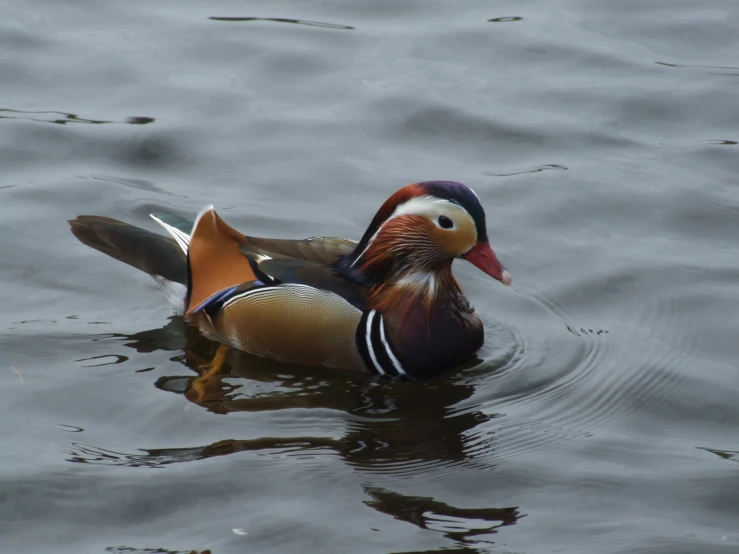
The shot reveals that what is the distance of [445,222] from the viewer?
7086mm

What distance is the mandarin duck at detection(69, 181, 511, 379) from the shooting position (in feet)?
23.3

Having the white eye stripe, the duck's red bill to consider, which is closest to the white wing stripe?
the white eye stripe

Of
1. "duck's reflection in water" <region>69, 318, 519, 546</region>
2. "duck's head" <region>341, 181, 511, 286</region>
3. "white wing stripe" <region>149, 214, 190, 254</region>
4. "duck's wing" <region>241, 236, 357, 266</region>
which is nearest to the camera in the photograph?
"duck's reflection in water" <region>69, 318, 519, 546</region>

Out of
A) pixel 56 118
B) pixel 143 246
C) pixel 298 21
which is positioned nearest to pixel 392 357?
pixel 143 246

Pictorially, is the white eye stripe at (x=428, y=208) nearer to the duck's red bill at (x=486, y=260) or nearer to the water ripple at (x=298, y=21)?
the duck's red bill at (x=486, y=260)

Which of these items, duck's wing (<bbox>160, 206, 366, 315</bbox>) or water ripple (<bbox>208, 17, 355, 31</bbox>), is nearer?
duck's wing (<bbox>160, 206, 366, 315</bbox>)

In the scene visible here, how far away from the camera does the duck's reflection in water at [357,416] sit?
572 centimetres

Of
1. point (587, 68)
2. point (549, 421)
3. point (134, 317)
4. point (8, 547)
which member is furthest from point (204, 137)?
point (8, 547)

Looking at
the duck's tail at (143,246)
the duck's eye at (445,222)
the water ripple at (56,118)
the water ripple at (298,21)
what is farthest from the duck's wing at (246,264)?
the water ripple at (298,21)

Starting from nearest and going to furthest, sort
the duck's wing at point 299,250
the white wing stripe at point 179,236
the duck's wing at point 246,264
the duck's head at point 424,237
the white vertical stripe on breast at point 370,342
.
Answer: the duck's head at point 424,237
the white vertical stripe on breast at point 370,342
the duck's wing at point 246,264
the duck's wing at point 299,250
the white wing stripe at point 179,236

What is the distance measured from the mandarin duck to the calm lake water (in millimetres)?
167

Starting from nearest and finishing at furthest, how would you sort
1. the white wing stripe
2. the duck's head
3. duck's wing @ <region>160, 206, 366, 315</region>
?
the duck's head < duck's wing @ <region>160, 206, 366, 315</region> < the white wing stripe

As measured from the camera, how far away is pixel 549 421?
260 inches

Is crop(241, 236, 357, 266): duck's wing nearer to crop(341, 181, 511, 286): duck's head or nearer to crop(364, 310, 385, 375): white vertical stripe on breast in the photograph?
crop(341, 181, 511, 286): duck's head
